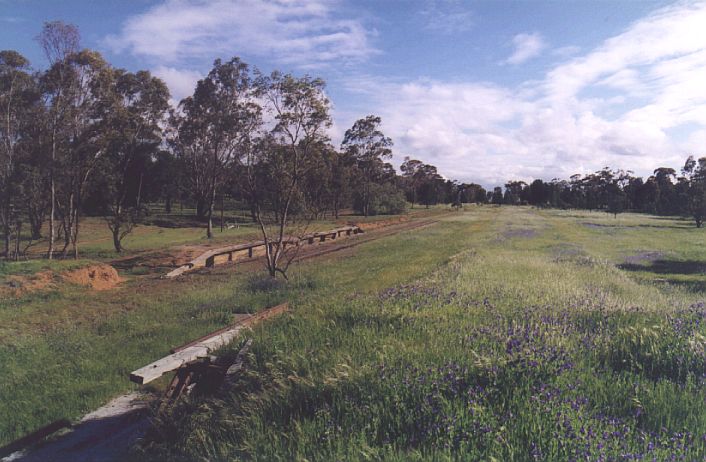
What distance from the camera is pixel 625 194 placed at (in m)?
117

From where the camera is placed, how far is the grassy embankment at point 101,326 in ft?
25.3

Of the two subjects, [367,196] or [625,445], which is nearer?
[625,445]

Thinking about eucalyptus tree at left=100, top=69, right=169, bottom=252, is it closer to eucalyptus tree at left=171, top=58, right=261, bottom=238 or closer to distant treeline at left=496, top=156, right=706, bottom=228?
eucalyptus tree at left=171, top=58, right=261, bottom=238

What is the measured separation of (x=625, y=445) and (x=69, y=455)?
21.0ft

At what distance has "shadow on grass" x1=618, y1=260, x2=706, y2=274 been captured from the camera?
757 inches

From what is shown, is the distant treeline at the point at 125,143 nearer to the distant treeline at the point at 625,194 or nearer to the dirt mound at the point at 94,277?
the dirt mound at the point at 94,277

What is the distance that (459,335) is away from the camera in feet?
17.8

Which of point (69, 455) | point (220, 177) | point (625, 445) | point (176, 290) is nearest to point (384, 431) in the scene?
point (625, 445)

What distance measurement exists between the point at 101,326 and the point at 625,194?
5182 inches

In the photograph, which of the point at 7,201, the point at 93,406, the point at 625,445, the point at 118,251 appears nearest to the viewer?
the point at 625,445

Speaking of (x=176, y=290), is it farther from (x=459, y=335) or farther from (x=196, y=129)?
(x=196, y=129)

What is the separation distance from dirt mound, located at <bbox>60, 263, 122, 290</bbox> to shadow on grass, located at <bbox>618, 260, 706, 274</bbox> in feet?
74.9

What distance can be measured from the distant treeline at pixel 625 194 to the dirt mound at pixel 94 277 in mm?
63881

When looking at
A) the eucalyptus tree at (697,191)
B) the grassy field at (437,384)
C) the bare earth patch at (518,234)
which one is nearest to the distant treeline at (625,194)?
the eucalyptus tree at (697,191)
